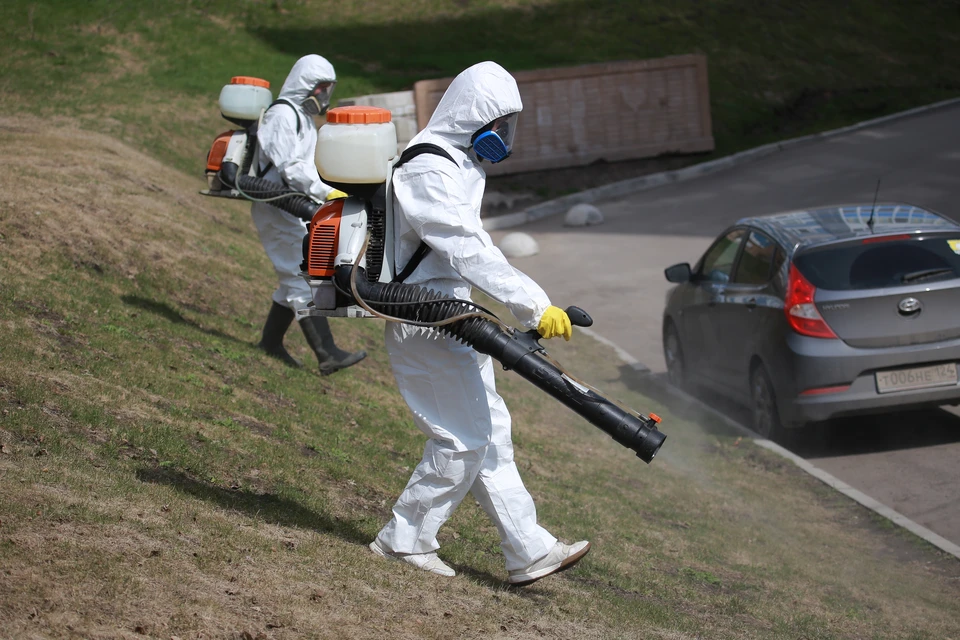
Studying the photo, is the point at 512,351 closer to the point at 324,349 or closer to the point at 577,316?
the point at 577,316

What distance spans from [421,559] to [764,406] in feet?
15.1

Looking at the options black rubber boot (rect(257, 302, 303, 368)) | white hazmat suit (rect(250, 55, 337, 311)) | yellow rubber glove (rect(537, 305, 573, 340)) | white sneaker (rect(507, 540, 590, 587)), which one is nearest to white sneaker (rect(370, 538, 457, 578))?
white sneaker (rect(507, 540, 590, 587))

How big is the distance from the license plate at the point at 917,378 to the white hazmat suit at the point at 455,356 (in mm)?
3924

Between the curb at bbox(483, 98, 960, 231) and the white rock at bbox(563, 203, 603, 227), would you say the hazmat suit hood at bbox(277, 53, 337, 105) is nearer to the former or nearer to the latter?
the curb at bbox(483, 98, 960, 231)

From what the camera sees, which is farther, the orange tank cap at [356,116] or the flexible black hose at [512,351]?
A: the orange tank cap at [356,116]

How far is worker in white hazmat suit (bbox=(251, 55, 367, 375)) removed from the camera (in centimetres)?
760

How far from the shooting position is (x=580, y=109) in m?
21.2

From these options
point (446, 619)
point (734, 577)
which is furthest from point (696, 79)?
point (446, 619)

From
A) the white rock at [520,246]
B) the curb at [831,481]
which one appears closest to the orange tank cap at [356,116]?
the curb at [831,481]

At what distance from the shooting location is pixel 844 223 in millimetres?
8406

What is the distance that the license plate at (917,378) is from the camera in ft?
25.1

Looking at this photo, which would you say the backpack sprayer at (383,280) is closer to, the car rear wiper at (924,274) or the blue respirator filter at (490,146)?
the blue respirator filter at (490,146)

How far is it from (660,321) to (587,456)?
16.7ft

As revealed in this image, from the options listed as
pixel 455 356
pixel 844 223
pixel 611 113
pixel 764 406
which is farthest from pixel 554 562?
pixel 611 113
